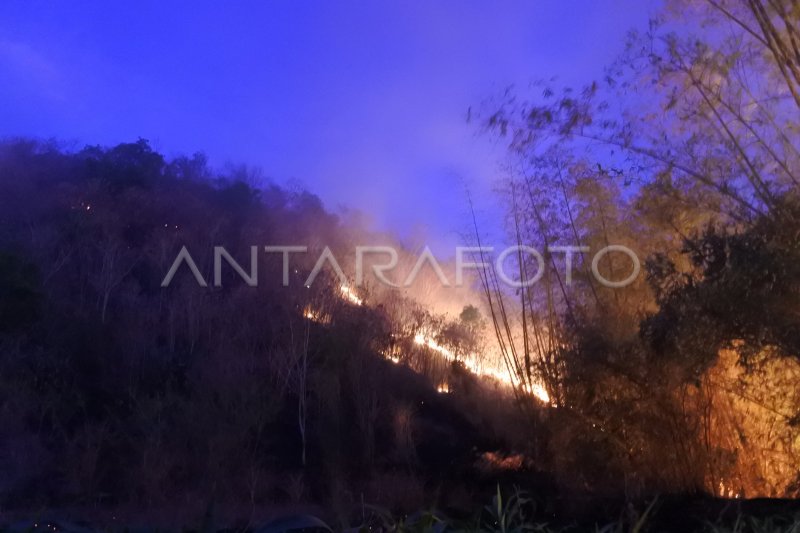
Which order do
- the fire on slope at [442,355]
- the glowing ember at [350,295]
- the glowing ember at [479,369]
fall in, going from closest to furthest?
the glowing ember at [479,369]
the fire on slope at [442,355]
the glowing ember at [350,295]

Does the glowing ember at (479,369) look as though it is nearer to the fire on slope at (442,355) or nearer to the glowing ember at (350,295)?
the fire on slope at (442,355)

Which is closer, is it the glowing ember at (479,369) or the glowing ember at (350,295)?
the glowing ember at (479,369)

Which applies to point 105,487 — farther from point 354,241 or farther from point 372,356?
point 354,241

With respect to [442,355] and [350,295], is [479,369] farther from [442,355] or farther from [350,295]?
[350,295]

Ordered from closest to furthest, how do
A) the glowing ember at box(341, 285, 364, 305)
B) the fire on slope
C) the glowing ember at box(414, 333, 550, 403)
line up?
1. the glowing ember at box(414, 333, 550, 403)
2. the fire on slope
3. the glowing ember at box(341, 285, 364, 305)

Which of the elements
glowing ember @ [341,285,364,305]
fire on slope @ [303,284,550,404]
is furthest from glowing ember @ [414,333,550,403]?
glowing ember @ [341,285,364,305]

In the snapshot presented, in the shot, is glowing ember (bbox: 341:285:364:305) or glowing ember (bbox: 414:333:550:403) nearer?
glowing ember (bbox: 414:333:550:403)

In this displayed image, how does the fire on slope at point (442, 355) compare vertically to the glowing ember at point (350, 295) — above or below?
below

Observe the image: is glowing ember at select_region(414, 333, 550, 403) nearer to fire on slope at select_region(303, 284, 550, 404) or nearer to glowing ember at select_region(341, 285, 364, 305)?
fire on slope at select_region(303, 284, 550, 404)

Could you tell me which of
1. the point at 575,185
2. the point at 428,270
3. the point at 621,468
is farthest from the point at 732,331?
the point at 428,270

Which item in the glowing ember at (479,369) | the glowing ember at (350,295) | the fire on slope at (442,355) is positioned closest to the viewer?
the glowing ember at (479,369)

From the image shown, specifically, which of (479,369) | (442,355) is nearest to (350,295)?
(442,355)

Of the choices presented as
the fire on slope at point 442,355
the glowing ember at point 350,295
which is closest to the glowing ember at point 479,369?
the fire on slope at point 442,355

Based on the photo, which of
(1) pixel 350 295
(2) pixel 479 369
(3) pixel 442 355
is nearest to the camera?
(2) pixel 479 369
